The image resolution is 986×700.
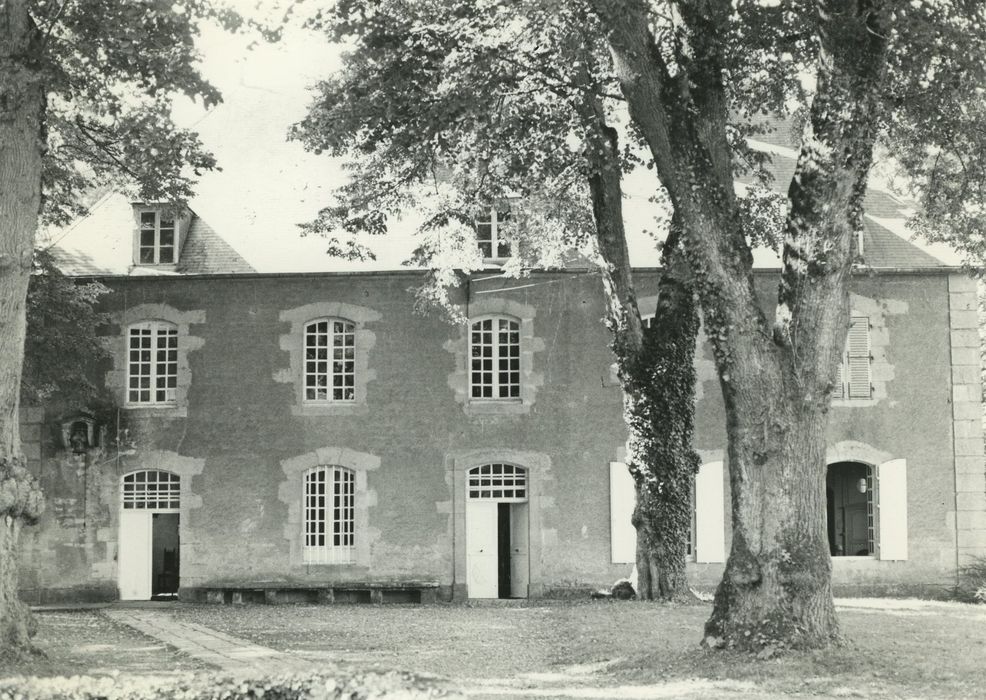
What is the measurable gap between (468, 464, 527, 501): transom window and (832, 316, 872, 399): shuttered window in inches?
221

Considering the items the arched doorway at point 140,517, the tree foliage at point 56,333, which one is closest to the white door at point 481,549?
the arched doorway at point 140,517

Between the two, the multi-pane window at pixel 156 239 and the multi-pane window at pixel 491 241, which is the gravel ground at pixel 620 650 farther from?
the multi-pane window at pixel 156 239

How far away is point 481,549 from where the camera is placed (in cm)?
2034

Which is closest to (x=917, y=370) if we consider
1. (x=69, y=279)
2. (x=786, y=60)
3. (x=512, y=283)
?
(x=512, y=283)

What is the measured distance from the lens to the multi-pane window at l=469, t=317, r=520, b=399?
2052 cm

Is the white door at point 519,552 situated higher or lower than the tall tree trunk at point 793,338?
lower

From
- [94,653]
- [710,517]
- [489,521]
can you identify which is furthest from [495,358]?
[94,653]

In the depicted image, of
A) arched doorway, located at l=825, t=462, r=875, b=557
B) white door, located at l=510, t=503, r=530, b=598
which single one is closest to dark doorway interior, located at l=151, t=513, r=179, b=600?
white door, located at l=510, t=503, r=530, b=598

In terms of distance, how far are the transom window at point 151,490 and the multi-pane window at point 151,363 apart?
129 cm

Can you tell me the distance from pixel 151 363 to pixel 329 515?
13.6 ft

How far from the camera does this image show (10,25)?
34.8ft

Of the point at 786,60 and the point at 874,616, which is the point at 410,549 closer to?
the point at 874,616

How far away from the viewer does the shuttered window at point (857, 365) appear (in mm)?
20312

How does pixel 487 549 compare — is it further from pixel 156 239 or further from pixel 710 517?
pixel 156 239
